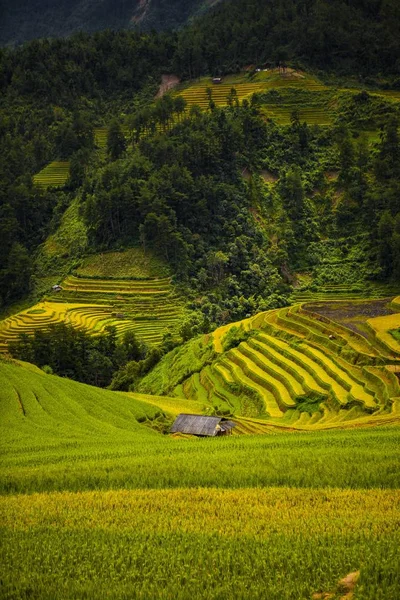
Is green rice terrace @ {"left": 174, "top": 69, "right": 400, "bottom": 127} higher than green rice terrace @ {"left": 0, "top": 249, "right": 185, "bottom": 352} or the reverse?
higher

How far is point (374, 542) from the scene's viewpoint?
7078 mm

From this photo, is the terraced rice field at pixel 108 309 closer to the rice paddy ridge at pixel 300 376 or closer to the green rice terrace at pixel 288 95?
the rice paddy ridge at pixel 300 376

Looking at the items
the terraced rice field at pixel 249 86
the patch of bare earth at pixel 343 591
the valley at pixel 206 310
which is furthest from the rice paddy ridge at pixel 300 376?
the terraced rice field at pixel 249 86

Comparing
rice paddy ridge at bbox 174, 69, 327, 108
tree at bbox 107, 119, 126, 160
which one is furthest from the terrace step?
rice paddy ridge at bbox 174, 69, 327, 108

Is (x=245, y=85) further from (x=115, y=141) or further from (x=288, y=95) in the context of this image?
(x=115, y=141)

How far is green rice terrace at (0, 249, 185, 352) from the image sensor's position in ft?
160

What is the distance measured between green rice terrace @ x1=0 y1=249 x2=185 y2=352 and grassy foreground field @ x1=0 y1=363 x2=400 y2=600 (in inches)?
1309

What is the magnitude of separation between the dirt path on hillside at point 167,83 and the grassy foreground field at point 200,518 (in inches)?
3312

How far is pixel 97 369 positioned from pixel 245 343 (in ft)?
39.3

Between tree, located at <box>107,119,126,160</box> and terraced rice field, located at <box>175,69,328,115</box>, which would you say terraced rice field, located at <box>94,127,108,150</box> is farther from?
terraced rice field, located at <box>175,69,328,115</box>

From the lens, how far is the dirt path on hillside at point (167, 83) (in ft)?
302

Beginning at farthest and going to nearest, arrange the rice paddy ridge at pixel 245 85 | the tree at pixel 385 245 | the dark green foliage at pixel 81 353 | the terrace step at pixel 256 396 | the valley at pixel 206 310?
the rice paddy ridge at pixel 245 85, the tree at pixel 385 245, the dark green foliage at pixel 81 353, the terrace step at pixel 256 396, the valley at pixel 206 310

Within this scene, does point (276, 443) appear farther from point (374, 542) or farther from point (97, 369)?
point (97, 369)

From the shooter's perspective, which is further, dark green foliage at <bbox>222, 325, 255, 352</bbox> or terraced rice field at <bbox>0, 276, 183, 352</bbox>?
terraced rice field at <bbox>0, 276, 183, 352</bbox>
